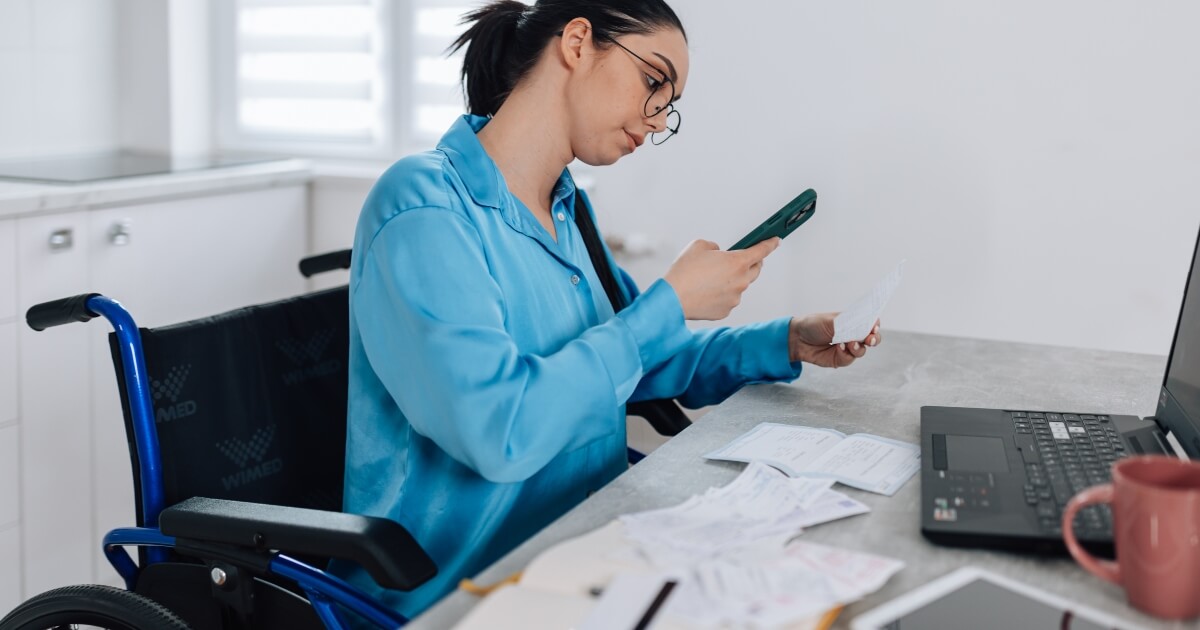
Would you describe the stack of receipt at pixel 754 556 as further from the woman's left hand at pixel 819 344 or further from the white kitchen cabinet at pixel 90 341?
the white kitchen cabinet at pixel 90 341

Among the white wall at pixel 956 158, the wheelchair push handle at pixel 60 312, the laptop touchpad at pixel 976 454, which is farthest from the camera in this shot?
the white wall at pixel 956 158

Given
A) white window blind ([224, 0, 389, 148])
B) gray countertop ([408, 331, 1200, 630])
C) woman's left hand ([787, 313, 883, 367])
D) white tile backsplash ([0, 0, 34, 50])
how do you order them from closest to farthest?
1. gray countertop ([408, 331, 1200, 630])
2. woman's left hand ([787, 313, 883, 367])
3. white tile backsplash ([0, 0, 34, 50])
4. white window blind ([224, 0, 389, 148])

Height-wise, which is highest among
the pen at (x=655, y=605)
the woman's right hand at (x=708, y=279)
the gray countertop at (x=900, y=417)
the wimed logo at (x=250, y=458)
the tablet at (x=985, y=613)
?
the woman's right hand at (x=708, y=279)

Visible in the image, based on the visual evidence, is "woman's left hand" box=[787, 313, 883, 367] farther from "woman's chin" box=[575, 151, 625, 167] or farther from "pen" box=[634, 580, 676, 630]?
"pen" box=[634, 580, 676, 630]

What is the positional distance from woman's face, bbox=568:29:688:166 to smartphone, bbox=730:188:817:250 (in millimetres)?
173

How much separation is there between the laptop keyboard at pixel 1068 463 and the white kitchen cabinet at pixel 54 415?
1.78 m

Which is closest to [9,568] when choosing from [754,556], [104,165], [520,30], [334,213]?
[104,165]

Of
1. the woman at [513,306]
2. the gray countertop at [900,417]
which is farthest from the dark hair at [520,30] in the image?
the gray countertop at [900,417]

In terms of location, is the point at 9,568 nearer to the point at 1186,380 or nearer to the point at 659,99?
the point at 659,99

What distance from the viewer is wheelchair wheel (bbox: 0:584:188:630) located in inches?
43.5

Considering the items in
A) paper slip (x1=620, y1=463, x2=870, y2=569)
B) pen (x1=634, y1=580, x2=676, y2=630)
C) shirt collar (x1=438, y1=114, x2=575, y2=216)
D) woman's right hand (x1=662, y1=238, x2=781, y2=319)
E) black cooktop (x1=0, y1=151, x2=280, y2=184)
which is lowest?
paper slip (x1=620, y1=463, x2=870, y2=569)

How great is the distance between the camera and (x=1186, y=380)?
1166mm

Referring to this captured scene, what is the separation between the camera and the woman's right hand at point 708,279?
1281mm

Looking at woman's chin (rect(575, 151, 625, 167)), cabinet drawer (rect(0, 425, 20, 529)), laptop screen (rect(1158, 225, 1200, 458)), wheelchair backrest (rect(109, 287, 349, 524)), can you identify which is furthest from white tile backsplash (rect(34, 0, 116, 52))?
laptop screen (rect(1158, 225, 1200, 458))
